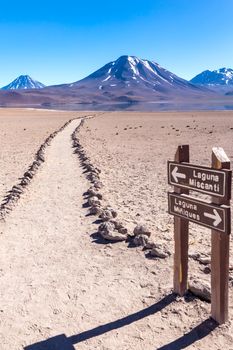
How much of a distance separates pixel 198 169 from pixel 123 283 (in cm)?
174

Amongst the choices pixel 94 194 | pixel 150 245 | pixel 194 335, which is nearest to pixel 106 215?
pixel 150 245

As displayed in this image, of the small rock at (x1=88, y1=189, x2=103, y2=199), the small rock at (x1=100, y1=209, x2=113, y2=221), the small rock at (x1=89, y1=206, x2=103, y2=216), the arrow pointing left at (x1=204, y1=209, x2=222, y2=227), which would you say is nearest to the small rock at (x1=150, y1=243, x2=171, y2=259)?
the small rock at (x1=100, y1=209, x2=113, y2=221)

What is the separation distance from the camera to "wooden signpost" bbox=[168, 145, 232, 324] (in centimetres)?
367

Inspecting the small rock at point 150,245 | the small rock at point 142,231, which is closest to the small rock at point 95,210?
the small rock at point 142,231

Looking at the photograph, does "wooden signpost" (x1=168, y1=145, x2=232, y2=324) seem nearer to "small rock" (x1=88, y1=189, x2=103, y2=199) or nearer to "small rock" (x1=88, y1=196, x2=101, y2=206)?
"small rock" (x1=88, y1=196, x2=101, y2=206)

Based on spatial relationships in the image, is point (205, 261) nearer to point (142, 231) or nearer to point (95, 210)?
point (142, 231)

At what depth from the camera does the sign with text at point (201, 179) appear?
143 inches

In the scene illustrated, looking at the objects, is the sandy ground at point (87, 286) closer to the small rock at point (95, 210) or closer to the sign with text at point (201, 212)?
the small rock at point (95, 210)

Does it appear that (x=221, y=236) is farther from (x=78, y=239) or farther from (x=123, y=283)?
(x=78, y=239)

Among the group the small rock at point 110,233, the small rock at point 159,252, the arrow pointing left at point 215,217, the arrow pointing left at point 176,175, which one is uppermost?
the arrow pointing left at point 176,175

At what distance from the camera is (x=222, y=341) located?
3748 millimetres

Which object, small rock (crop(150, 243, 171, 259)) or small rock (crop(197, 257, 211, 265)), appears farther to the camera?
small rock (crop(150, 243, 171, 259))

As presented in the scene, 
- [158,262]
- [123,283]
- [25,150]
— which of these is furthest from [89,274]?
[25,150]

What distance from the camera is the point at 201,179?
3859 millimetres
